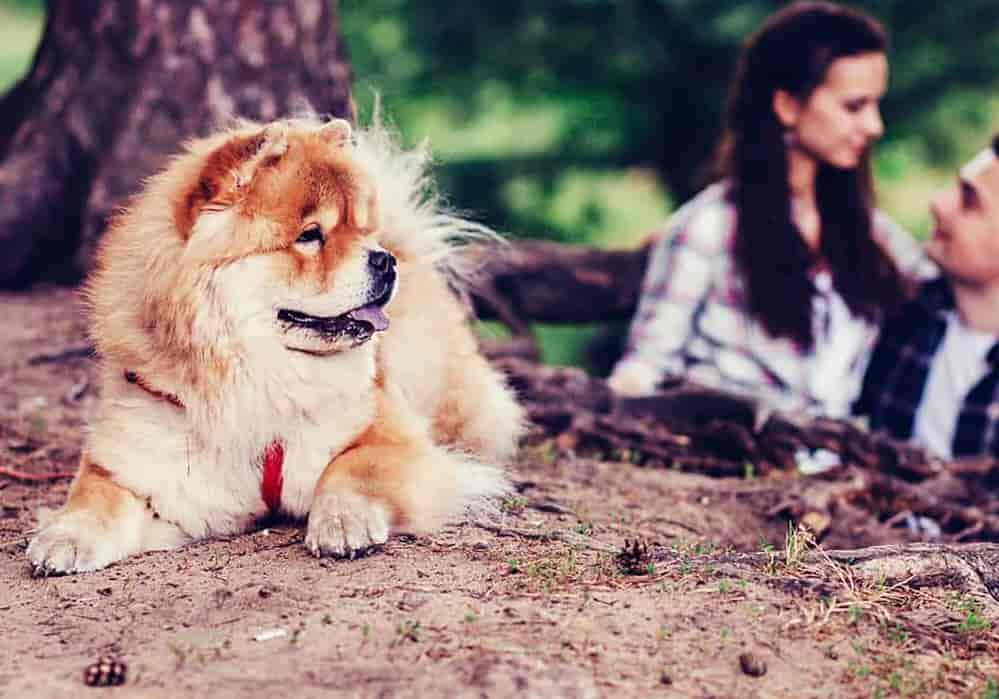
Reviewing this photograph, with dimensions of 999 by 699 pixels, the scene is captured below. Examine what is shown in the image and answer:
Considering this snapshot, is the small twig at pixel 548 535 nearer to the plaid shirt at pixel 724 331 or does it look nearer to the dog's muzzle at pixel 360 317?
the dog's muzzle at pixel 360 317

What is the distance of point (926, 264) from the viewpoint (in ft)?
20.2

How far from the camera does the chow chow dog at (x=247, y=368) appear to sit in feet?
11.2

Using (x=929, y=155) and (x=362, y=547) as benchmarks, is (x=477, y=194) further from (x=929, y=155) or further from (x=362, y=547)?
(x=362, y=547)

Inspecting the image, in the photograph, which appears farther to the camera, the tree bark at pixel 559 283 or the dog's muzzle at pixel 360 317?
the tree bark at pixel 559 283

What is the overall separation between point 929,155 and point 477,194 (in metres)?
2.73

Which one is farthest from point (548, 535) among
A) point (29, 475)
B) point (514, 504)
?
point (29, 475)

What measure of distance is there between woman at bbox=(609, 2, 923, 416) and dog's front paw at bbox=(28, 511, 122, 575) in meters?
3.01

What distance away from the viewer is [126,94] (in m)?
5.93

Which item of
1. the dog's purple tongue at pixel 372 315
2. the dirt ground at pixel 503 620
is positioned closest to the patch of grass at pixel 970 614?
the dirt ground at pixel 503 620

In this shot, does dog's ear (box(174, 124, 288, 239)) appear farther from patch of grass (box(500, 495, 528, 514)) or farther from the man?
the man

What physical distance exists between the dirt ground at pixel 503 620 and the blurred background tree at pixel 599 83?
388 centimetres

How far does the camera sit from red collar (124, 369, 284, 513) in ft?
11.7

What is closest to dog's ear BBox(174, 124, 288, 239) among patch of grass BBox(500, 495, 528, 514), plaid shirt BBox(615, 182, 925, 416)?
patch of grass BBox(500, 495, 528, 514)

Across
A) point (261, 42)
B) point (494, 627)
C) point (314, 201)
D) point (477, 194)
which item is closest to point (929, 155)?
point (477, 194)
